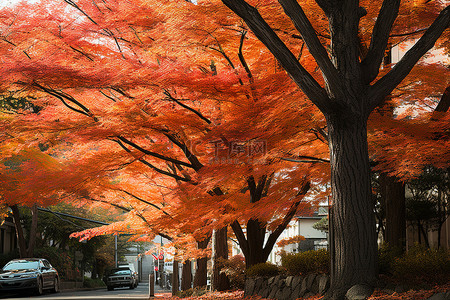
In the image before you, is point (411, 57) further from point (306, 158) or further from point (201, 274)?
point (201, 274)

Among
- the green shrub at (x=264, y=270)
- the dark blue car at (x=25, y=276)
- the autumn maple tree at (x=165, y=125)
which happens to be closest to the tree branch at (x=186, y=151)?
the autumn maple tree at (x=165, y=125)

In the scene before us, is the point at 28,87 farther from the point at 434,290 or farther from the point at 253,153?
the point at 434,290

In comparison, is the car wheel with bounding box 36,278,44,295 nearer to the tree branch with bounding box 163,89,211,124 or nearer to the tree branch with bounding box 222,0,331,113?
the tree branch with bounding box 163,89,211,124

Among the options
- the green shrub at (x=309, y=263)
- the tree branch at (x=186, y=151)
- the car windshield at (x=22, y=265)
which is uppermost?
the tree branch at (x=186, y=151)

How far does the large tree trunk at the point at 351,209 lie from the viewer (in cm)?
887

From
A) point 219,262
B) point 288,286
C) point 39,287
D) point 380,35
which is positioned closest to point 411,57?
point 380,35

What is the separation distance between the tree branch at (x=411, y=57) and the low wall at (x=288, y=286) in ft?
13.0

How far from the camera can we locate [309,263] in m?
12.0

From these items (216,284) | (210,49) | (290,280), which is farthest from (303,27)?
(216,284)

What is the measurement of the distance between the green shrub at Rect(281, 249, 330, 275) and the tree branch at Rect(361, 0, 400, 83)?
4.41 m

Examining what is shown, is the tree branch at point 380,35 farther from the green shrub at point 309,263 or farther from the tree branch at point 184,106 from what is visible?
the tree branch at point 184,106

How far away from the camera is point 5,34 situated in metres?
13.0

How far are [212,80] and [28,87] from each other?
4.30 m

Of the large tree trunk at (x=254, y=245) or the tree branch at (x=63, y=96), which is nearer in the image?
the tree branch at (x=63, y=96)
